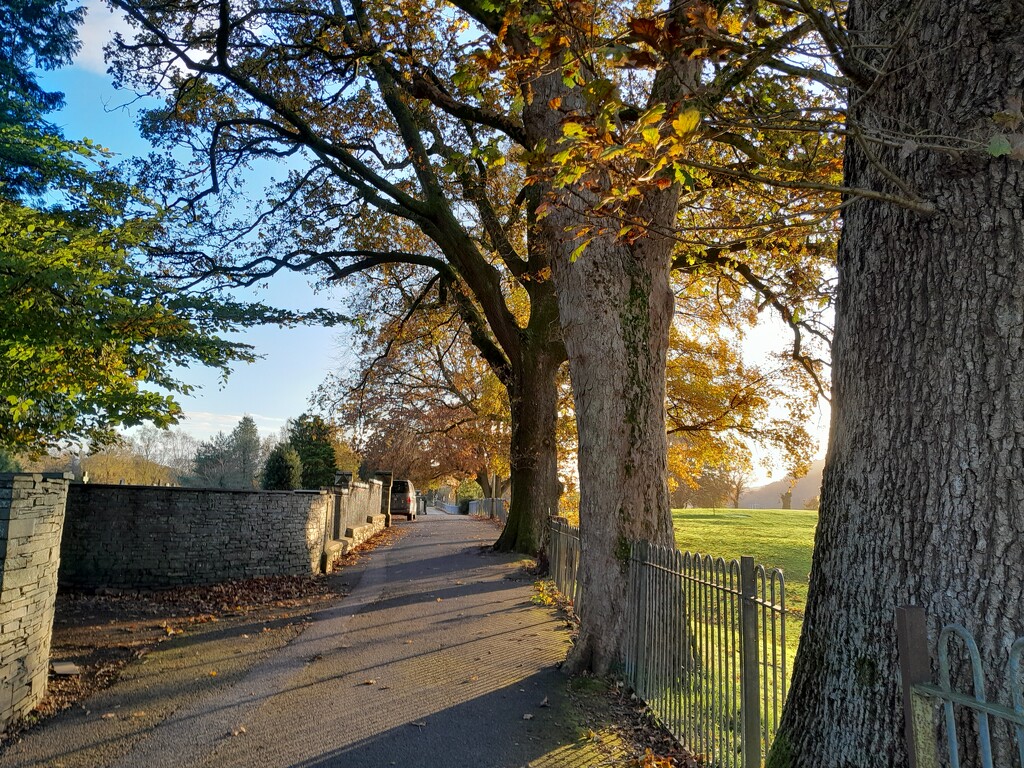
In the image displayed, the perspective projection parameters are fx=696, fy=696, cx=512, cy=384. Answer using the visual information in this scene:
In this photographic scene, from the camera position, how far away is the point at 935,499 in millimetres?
3053

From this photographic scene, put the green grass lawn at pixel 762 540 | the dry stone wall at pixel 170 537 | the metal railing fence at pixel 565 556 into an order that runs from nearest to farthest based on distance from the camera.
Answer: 1. the metal railing fence at pixel 565 556
2. the dry stone wall at pixel 170 537
3. the green grass lawn at pixel 762 540

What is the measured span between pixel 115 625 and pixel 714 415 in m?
15.6

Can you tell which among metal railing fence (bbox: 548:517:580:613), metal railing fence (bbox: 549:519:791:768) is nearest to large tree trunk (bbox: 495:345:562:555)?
metal railing fence (bbox: 548:517:580:613)

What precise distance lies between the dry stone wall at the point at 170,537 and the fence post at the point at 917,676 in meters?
13.0

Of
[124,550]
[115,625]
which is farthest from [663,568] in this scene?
[124,550]

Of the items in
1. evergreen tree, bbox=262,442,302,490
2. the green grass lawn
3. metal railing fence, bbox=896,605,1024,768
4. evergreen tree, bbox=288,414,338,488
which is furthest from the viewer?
evergreen tree, bbox=288,414,338,488

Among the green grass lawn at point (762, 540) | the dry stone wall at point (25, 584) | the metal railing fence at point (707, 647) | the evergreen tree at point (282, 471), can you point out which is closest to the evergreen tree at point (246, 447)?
the evergreen tree at point (282, 471)

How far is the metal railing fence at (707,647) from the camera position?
4391 mm

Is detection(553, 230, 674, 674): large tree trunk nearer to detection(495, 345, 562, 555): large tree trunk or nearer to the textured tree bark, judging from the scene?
the textured tree bark

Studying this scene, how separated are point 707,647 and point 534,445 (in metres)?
11.9

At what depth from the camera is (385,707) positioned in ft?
20.8

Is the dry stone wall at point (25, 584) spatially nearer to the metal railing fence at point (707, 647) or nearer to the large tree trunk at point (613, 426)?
the large tree trunk at point (613, 426)

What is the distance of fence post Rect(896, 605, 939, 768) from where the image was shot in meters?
2.57

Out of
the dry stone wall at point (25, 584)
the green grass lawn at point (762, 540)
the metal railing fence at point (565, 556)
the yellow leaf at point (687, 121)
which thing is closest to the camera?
the yellow leaf at point (687, 121)
